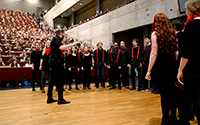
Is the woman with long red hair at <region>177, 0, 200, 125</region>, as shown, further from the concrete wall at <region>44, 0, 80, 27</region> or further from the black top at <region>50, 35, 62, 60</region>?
the concrete wall at <region>44, 0, 80, 27</region>

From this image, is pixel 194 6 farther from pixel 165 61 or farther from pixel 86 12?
pixel 86 12

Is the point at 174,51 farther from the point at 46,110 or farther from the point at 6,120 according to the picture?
the point at 6,120

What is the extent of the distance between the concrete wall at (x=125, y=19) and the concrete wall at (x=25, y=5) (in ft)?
47.0

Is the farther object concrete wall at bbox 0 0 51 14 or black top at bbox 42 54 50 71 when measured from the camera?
concrete wall at bbox 0 0 51 14

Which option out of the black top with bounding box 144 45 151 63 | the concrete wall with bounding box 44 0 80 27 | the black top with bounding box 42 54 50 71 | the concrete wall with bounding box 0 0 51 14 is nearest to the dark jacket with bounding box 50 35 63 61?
the black top with bounding box 42 54 50 71

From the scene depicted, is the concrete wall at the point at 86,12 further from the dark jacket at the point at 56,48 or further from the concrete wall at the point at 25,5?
the dark jacket at the point at 56,48

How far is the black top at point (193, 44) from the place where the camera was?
1213 millimetres

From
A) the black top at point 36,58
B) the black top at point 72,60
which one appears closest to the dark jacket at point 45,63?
the black top at point 36,58

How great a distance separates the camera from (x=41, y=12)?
83.8 ft

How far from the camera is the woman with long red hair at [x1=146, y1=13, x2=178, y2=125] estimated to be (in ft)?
5.94

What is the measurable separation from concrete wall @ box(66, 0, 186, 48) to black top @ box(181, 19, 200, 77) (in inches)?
259

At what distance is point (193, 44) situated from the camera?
123 cm

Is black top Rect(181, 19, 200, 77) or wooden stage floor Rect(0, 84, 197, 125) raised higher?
black top Rect(181, 19, 200, 77)

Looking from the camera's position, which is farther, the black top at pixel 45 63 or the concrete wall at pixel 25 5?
the concrete wall at pixel 25 5
